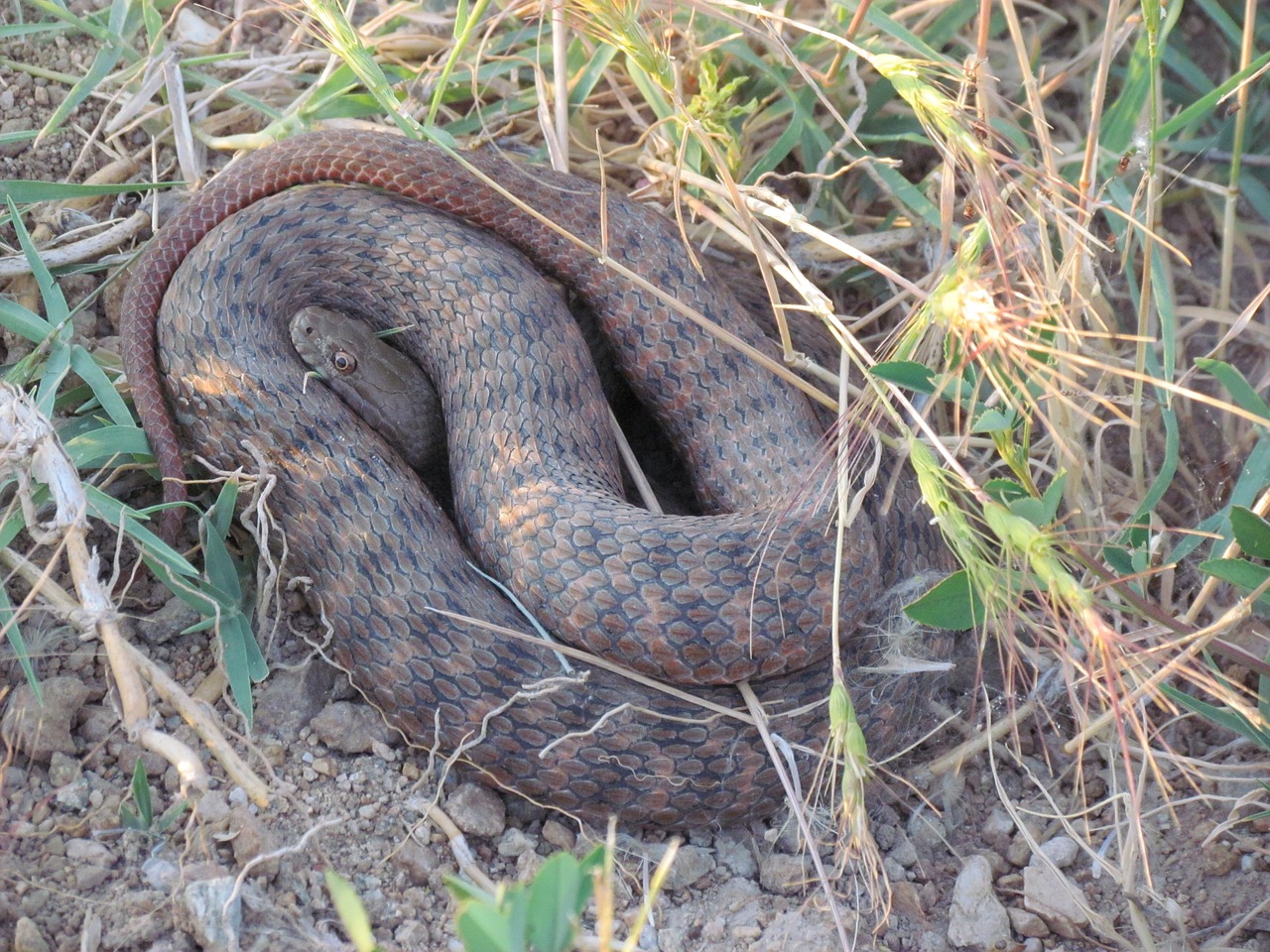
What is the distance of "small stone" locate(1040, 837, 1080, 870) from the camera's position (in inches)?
113

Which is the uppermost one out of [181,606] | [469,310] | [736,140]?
[736,140]

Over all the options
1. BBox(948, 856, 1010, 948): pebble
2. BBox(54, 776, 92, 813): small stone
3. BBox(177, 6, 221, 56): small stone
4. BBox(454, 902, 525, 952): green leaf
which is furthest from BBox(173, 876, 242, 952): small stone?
BBox(177, 6, 221, 56): small stone

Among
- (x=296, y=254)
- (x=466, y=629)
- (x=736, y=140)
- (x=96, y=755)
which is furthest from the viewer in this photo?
(x=736, y=140)

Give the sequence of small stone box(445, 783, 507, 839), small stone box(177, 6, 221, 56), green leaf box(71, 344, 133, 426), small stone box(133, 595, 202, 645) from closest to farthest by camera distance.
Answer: small stone box(445, 783, 507, 839)
small stone box(133, 595, 202, 645)
green leaf box(71, 344, 133, 426)
small stone box(177, 6, 221, 56)

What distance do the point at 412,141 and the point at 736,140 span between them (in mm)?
995

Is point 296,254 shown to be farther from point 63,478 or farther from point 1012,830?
point 1012,830

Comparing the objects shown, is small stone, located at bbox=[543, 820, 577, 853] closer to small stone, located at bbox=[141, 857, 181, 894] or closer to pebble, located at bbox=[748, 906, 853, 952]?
pebble, located at bbox=[748, 906, 853, 952]

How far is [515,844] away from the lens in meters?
2.81

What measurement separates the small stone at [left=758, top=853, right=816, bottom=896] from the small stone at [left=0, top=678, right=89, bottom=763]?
5.50 feet

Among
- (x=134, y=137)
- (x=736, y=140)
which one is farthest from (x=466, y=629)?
(x=134, y=137)

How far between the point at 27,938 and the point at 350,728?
2.86ft

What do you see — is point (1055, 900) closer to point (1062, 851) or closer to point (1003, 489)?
point (1062, 851)

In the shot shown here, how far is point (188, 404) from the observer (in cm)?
311

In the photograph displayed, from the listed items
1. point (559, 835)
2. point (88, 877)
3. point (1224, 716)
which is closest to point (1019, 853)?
point (1224, 716)
